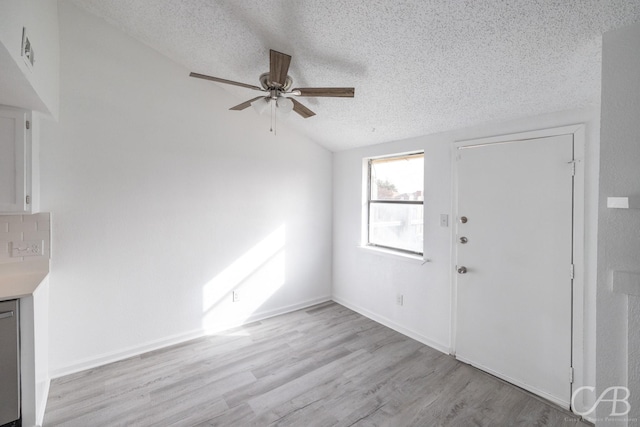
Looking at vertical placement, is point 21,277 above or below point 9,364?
above

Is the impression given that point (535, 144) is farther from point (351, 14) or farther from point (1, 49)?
point (1, 49)

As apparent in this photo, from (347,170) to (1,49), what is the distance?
10.3 ft

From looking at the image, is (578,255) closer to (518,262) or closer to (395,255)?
(518,262)

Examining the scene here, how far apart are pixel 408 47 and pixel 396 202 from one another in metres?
1.78

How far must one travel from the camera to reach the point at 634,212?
134cm

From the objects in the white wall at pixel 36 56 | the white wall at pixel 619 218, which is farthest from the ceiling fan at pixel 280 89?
the white wall at pixel 619 218

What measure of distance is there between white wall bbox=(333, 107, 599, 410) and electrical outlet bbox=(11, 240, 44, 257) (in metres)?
3.06

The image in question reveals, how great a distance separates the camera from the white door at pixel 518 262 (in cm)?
199

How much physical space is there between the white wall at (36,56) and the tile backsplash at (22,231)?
2.69 feet

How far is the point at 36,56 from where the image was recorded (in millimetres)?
1646

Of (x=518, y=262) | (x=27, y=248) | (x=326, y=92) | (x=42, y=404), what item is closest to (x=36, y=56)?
(x=27, y=248)

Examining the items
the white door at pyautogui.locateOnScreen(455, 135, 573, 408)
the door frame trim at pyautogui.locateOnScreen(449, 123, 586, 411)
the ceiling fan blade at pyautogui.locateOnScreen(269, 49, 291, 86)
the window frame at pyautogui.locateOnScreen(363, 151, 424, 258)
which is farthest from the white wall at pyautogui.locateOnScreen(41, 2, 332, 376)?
the door frame trim at pyautogui.locateOnScreen(449, 123, 586, 411)

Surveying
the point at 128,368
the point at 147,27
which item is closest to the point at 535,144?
the point at 147,27

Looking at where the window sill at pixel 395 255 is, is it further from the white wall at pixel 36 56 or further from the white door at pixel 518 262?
the white wall at pixel 36 56
